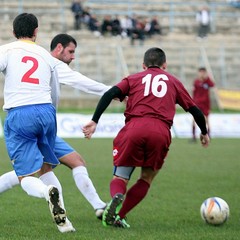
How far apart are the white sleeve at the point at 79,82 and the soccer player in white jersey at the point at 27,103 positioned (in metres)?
0.62

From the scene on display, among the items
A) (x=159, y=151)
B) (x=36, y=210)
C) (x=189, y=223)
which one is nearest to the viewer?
(x=159, y=151)

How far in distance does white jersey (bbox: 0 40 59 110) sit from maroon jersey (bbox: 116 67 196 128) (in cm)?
92

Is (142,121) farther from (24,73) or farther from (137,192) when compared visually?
(24,73)

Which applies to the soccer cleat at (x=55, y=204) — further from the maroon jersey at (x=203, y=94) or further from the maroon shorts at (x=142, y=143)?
the maroon jersey at (x=203, y=94)

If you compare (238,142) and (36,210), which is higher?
(36,210)

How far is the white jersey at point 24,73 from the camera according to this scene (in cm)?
817

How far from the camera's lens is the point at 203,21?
40031 millimetres

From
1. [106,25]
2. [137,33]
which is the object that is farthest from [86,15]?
[137,33]

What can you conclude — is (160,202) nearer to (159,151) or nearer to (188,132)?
(159,151)

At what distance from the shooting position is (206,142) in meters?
9.18

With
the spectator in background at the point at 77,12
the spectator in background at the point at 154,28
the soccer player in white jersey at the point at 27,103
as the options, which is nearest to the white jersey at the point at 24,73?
the soccer player in white jersey at the point at 27,103

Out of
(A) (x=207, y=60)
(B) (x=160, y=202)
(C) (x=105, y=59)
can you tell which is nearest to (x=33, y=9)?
(C) (x=105, y=59)

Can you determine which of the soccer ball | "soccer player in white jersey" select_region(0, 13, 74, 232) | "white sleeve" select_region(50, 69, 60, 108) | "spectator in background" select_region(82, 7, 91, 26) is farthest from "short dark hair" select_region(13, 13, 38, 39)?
"spectator in background" select_region(82, 7, 91, 26)

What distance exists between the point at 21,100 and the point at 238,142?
16718 millimetres
